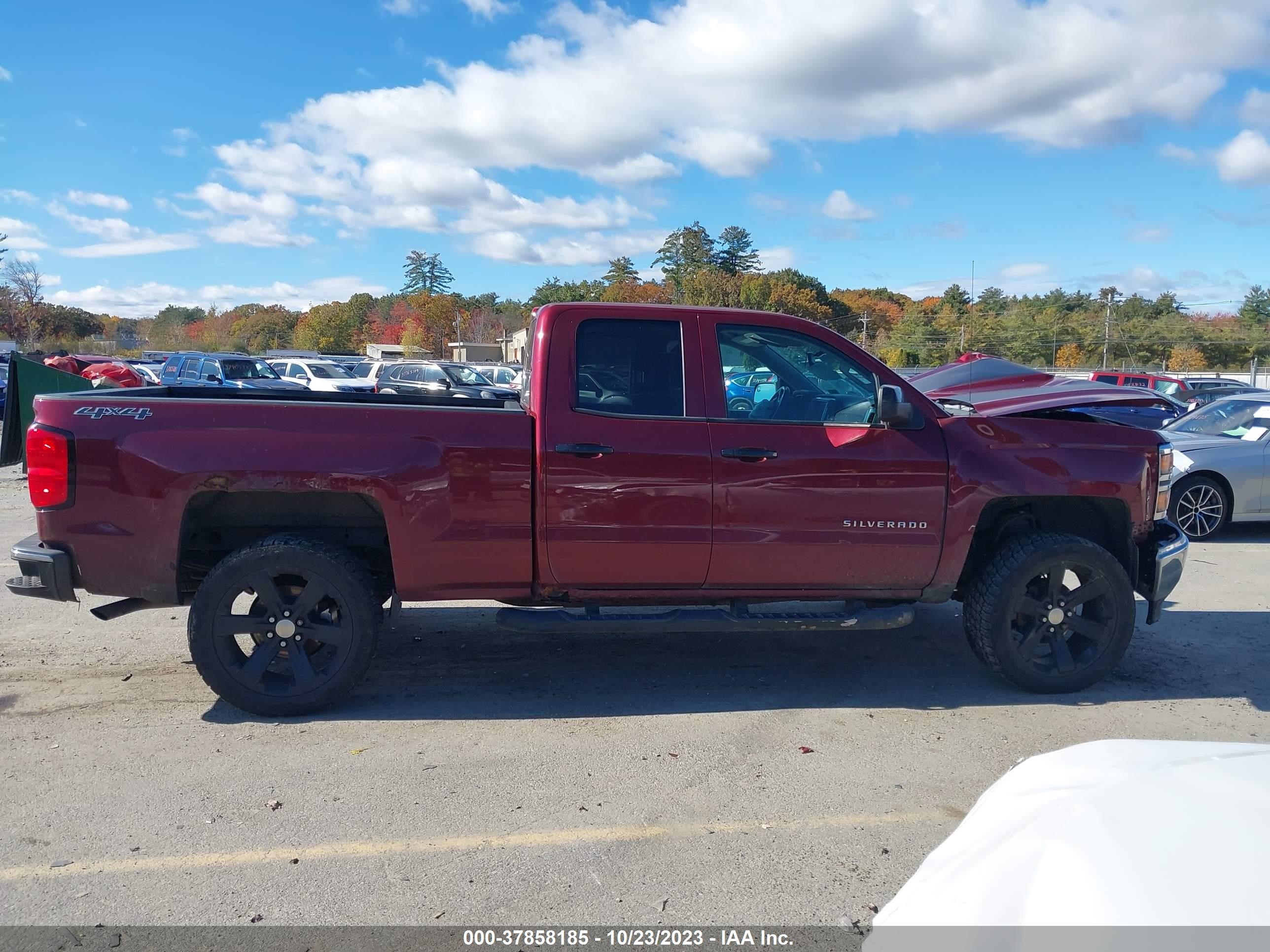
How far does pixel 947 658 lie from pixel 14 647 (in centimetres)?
565

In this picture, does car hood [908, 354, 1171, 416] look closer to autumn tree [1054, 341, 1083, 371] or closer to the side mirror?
the side mirror

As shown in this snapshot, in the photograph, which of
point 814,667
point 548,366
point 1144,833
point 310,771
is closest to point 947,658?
point 814,667

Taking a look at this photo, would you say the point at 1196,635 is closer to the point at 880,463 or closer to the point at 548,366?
the point at 880,463

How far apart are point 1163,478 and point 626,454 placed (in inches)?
118

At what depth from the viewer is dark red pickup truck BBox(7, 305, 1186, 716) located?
4508mm

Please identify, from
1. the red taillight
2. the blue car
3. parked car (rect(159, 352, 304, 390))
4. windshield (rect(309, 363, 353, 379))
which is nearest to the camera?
the red taillight

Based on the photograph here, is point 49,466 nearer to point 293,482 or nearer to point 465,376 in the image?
point 293,482

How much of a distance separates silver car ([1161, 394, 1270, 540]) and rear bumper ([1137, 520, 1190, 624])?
16.2 feet

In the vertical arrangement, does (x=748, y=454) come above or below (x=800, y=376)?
below

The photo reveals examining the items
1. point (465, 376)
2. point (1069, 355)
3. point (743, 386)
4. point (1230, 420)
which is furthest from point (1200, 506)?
point (1069, 355)

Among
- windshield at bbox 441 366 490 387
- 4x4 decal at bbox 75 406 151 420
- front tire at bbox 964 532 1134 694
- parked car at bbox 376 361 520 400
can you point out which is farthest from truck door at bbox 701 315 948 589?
windshield at bbox 441 366 490 387

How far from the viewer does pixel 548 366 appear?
4801 millimetres

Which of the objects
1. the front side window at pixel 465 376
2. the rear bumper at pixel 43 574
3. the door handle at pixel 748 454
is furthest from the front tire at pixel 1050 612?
the front side window at pixel 465 376

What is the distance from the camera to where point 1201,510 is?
9.90 m
